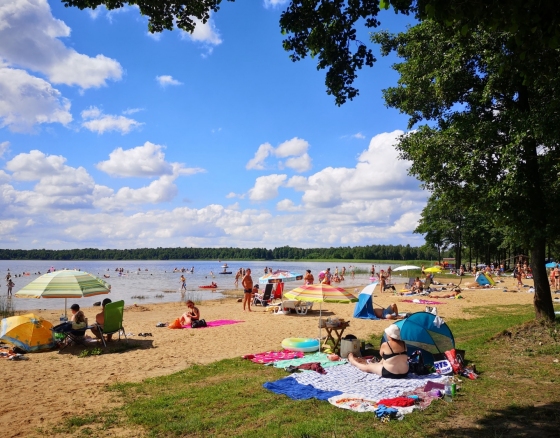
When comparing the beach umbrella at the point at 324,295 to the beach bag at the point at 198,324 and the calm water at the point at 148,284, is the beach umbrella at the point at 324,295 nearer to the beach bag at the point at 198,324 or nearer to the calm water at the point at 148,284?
the beach bag at the point at 198,324

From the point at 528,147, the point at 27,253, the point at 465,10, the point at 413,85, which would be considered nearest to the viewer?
the point at 465,10

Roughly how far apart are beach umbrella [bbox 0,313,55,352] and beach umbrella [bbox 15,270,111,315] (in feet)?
2.13

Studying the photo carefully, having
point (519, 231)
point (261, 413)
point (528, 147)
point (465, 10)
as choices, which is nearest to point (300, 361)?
point (261, 413)

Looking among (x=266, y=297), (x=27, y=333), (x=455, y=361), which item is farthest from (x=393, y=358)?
(x=266, y=297)

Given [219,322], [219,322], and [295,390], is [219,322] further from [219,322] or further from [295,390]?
[295,390]

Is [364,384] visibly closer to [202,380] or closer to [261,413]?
[261,413]

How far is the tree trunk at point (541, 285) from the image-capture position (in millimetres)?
9398

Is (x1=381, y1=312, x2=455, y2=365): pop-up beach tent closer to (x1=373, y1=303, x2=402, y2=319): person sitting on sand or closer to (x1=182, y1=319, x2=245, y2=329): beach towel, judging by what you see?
(x1=373, y1=303, x2=402, y2=319): person sitting on sand

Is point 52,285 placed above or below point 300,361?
above

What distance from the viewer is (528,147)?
8.34m

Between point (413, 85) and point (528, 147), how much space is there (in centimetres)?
304

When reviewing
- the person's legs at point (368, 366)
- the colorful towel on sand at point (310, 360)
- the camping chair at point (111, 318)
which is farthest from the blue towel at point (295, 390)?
the camping chair at point (111, 318)

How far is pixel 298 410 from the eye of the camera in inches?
216

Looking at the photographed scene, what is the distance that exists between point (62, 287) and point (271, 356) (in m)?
5.89
